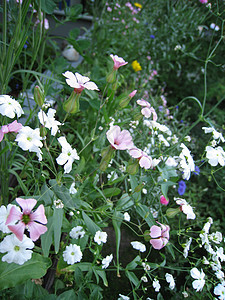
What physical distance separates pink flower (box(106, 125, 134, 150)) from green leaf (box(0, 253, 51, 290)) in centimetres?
38

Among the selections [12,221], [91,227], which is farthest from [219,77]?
[12,221]

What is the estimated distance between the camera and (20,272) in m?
0.75

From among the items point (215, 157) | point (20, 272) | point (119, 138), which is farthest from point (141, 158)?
point (20, 272)

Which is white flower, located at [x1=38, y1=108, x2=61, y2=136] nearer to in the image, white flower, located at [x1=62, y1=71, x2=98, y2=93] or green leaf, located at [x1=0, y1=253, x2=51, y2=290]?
white flower, located at [x1=62, y1=71, x2=98, y2=93]

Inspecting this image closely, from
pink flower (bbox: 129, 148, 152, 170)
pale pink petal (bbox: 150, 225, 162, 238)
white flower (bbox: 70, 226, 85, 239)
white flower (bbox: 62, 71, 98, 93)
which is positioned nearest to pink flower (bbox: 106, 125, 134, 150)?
pink flower (bbox: 129, 148, 152, 170)

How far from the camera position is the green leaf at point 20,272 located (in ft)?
2.41

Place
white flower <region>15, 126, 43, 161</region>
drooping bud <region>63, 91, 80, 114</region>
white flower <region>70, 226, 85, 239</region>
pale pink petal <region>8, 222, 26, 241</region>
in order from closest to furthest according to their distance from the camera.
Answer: pale pink petal <region>8, 222, 26, 241</region> < white flower <region>15, 126, 43, 161</region> < drooping bud <region>63, 91, 80, 114</region> < white flower <region>70, 226, 85, 239</region>

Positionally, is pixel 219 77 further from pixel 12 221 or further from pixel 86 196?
pixel 12 221

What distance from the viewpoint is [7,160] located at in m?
1.05

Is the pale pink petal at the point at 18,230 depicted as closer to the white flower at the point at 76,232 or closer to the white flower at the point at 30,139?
the white flower at the point at 30,139

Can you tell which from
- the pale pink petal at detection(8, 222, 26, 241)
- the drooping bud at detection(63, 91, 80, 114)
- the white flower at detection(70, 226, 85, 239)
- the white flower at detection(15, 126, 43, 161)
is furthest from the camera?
the white flower at detection(70, 226, 85, 239)

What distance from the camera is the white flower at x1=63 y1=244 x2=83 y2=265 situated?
2.90 feet

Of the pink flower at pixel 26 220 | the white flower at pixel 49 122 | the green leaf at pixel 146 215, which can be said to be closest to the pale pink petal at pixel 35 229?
the pink flower at pixel 26 220

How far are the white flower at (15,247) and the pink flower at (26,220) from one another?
0.04 m
